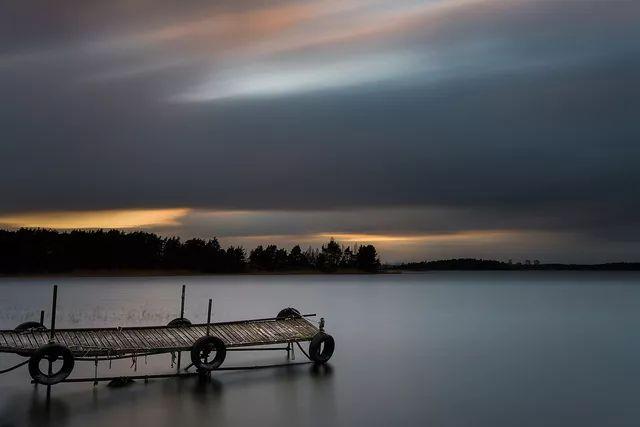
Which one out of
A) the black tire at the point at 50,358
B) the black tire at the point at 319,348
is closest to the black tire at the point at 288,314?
the black tire at the point at 319,348

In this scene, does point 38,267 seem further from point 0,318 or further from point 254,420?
point 254,420

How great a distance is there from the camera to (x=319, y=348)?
29688 millimetres

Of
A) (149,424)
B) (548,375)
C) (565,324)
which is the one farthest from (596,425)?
(565,324)

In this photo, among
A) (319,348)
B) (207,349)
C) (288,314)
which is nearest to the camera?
(207,349)

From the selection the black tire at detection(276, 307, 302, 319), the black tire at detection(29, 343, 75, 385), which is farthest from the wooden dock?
the black tire at detection(29, 343, 75, 385)

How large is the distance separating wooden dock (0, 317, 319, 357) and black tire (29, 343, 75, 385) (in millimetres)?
442

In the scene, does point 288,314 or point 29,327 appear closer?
point 29,327

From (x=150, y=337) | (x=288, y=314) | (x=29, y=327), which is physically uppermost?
(x=288, y=314)

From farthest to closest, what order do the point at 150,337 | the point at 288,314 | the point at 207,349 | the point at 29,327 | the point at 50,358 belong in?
1. the point at 288,314
2. the point at 207,349
3. the point at 29,327
4. the point at 150,337
5. the point at 50,358

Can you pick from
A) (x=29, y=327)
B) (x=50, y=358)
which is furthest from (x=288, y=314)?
(x=50, y=358)

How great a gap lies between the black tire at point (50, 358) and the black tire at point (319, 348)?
1063cm

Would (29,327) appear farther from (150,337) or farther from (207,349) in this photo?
(207,349)

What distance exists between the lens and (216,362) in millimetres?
25344

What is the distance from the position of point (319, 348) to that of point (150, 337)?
26.0 ft
